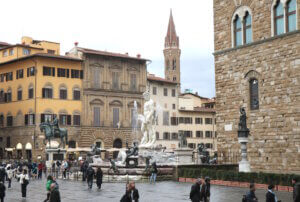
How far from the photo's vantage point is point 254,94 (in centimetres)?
2697

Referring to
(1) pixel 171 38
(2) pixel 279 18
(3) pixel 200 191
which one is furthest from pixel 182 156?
(1) pixel 171 38

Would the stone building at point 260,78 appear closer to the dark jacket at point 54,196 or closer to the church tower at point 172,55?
the dark jacket at point 54,196

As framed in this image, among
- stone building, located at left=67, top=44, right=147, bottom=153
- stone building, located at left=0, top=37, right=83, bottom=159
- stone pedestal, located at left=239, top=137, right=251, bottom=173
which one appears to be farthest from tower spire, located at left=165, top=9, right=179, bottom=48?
stone pedestal, located at left=239, top=137, right=251, bottom=173

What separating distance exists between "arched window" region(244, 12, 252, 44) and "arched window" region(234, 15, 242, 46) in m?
0.43

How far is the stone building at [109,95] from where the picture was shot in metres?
57.0

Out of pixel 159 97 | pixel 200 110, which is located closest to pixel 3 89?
pixel 159 97

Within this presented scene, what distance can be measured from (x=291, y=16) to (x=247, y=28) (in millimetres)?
3127

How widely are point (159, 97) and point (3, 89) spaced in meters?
19.7

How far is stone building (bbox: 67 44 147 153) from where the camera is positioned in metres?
57.0

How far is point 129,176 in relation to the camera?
2736cm

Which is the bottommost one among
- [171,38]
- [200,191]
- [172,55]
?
[200,191]

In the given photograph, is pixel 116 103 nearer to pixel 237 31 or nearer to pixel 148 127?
pixel 148 127

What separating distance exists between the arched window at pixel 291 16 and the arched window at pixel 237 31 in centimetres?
349

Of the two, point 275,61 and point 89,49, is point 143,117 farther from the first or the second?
point 89,49
